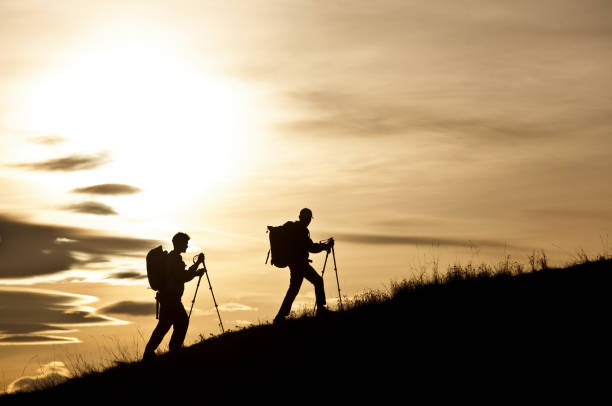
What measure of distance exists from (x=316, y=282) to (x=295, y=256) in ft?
2.66

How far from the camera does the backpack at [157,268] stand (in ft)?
51.2

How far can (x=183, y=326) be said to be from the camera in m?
16.1

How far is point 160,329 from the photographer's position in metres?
16.0

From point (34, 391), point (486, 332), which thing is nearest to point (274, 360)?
point (486, 332)

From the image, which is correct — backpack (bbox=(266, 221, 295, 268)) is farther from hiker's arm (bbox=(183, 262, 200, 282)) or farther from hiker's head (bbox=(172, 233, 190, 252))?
hiker's head (bbox=(172, 233, 190, 252))

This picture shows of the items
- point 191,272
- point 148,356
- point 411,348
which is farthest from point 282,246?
point 411,348

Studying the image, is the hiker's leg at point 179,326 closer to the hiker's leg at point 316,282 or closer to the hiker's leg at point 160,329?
the hiker's leg at point 160,329

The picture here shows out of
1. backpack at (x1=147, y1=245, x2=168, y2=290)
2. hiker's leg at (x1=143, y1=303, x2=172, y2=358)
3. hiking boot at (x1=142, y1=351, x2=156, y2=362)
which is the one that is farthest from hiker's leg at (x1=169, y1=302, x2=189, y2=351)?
backpack at (x1=147, y1=245, x2=168, y2=290)

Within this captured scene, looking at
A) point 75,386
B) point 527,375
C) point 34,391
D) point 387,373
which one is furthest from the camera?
point 34,391

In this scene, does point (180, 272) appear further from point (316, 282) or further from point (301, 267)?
point (316, 282)

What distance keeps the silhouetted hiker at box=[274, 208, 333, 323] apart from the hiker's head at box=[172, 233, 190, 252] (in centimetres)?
245

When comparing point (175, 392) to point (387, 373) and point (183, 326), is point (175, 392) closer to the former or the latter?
point (183, 326)

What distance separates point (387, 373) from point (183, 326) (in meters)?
5.49

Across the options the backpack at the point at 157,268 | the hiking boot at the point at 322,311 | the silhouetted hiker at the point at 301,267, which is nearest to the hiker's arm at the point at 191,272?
the backpack at the point at 157,268
